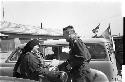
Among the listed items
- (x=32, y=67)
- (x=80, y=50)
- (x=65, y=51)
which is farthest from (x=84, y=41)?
(x=32, y=67)

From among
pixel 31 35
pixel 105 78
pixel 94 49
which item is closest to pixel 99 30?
pixel 94 49

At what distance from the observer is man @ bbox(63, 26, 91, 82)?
4.85 metres

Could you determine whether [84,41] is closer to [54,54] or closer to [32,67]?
[54,54]

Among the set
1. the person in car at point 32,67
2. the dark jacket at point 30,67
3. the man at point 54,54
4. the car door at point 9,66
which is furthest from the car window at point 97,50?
the car door at point 9,66

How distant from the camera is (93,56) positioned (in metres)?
5.66

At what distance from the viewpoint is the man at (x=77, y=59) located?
4.85 meters

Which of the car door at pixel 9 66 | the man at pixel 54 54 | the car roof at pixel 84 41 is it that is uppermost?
the car roof at pixel 84 41

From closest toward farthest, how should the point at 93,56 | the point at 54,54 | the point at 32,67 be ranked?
the point at 32,67 < the point at 93,56 < the point at 54,54

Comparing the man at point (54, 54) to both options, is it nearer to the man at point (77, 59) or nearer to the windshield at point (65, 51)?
the windshield at point (65, 51)

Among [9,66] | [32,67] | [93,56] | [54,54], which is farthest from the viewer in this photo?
[54,54]

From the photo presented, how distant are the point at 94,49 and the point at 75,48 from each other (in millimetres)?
937

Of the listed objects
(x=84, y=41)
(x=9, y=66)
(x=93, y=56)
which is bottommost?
(x=9, y=66)

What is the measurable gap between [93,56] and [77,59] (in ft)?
2.80

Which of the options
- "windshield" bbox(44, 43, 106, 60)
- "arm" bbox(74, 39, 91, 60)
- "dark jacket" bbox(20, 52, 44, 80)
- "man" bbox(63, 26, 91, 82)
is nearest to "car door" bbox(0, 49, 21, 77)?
"windshield" bbox(44, 43, 106, 60)
